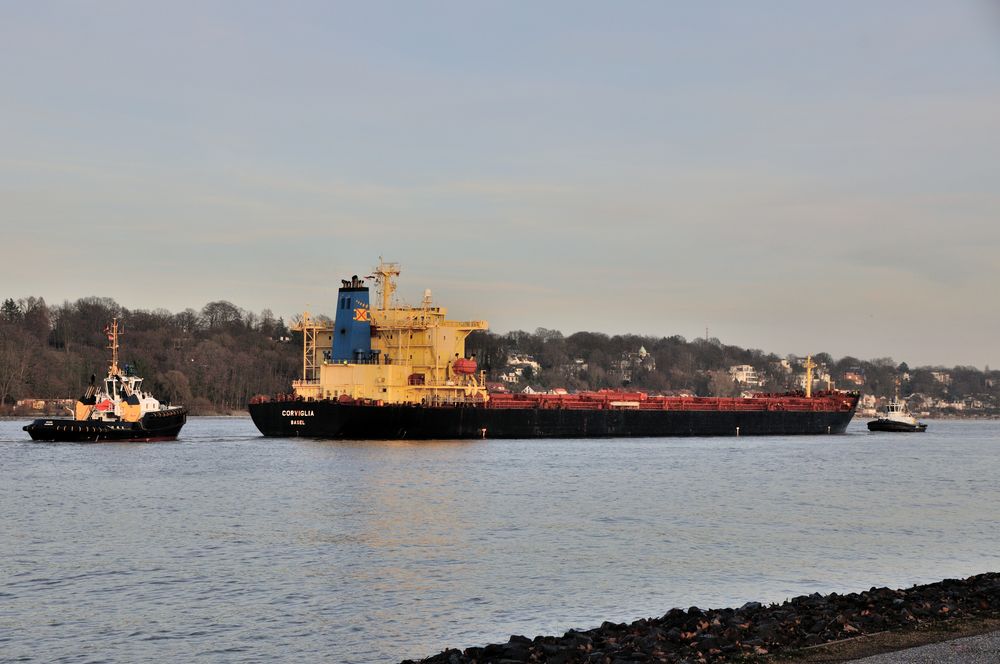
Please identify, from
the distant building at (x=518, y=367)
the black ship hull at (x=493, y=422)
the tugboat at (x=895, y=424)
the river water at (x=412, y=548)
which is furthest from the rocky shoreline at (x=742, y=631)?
the distant building at (x=518, y=367)

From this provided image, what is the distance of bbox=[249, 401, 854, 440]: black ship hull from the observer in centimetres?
5534

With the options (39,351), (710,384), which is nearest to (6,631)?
(39,351)

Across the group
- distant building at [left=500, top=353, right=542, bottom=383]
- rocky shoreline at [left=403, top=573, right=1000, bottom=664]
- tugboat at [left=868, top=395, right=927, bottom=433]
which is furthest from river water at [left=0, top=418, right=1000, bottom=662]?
distant building at [left=500, top=353, right=542, bottom=383]

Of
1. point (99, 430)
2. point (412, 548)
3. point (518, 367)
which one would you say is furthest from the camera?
point (518, 367)

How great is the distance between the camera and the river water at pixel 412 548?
15273 millimetres

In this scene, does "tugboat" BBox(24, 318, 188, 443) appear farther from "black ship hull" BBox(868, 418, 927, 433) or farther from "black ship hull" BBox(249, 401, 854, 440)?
"black ship hull" BBox(868, 418, 927, 433)

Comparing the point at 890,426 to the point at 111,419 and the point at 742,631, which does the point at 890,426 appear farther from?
the point at 742,631

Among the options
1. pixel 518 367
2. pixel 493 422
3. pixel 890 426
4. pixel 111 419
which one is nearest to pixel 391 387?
pixel 493 422

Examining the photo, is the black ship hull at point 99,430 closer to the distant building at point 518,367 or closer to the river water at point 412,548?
the river water at point 412,548

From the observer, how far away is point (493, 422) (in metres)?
60.8

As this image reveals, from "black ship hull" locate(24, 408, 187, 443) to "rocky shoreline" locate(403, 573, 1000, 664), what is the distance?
45.6 m

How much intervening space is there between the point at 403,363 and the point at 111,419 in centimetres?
1493

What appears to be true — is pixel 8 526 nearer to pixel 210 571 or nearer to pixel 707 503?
pixel 210 571

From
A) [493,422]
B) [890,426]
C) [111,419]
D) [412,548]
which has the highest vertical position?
[111,419]
